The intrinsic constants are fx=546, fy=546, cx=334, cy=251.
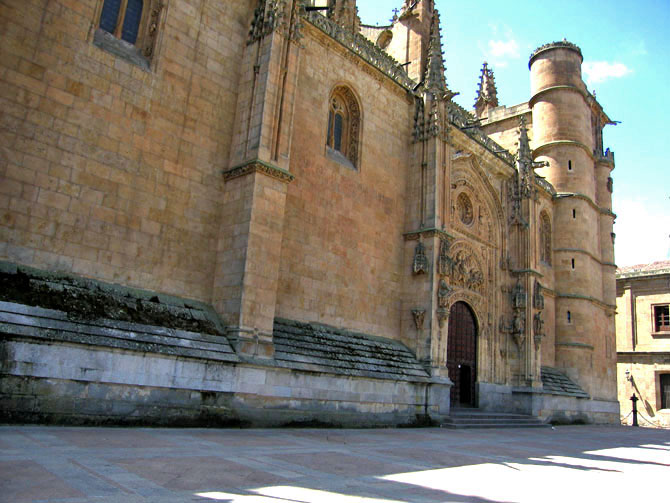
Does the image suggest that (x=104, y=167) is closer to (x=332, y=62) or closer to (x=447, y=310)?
(x=332, y=62)

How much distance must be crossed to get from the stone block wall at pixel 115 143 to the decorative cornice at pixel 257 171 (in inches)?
14.8

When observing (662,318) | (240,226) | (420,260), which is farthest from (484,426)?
(662,318)

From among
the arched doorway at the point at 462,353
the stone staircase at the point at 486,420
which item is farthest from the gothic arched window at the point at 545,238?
the stone staircase at the point at 486,420

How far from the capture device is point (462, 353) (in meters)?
20.1

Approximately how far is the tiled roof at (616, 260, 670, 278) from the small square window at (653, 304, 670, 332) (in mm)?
2320

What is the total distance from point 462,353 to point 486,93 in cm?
1937

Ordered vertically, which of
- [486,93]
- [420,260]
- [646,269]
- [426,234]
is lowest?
[420,260]

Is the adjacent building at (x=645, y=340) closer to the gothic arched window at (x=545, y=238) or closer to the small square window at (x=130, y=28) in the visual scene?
the gothic arched window at (x=545, y=238)

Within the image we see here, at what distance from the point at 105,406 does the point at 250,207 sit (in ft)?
16.4

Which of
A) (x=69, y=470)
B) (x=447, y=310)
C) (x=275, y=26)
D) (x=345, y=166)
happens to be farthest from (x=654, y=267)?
(x=69, y=470)

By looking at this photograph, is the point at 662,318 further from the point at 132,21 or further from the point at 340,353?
the point at 132,21

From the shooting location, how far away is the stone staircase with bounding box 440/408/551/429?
53.4ft

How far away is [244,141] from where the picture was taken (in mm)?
12711

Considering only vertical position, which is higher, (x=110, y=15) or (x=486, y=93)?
(x=486, y=93)
